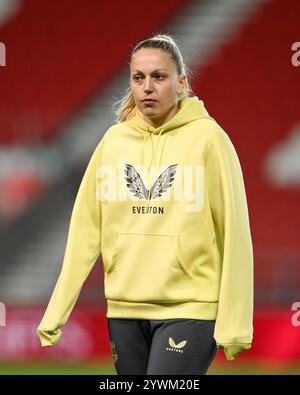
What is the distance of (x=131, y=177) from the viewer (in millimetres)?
2977

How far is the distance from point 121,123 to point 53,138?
16.1ft

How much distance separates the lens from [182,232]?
2.86 meters

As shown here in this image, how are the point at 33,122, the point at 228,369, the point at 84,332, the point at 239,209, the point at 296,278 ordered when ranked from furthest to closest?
the point at 33,122 < the point at 296,278 < the point at 84,332 < the point at 228,369 < the point at 239,209

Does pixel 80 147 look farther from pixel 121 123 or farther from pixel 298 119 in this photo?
pixel 121 123

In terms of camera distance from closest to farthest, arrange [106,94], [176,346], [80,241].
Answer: [176,346]
[80,241]
[106,94]

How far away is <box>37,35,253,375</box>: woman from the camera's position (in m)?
2.83

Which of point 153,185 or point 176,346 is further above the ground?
point 153,185

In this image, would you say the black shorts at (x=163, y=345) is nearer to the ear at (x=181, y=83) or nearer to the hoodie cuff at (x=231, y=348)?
A: the hoodie cuff at (x=231, y=348)

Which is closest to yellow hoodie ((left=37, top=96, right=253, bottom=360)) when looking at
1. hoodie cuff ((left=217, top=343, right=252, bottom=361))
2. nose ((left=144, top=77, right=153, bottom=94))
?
hoodie cuff ((left=217, top=343, right=252, bottom=361))

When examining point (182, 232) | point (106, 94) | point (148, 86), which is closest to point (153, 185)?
point (182, 232)

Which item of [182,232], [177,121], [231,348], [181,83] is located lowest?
[231,348]

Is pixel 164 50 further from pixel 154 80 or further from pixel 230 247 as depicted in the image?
pixel 230 247

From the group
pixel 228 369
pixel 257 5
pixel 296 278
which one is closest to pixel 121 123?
pixel 228 369

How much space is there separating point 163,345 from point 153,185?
0.45 metres
